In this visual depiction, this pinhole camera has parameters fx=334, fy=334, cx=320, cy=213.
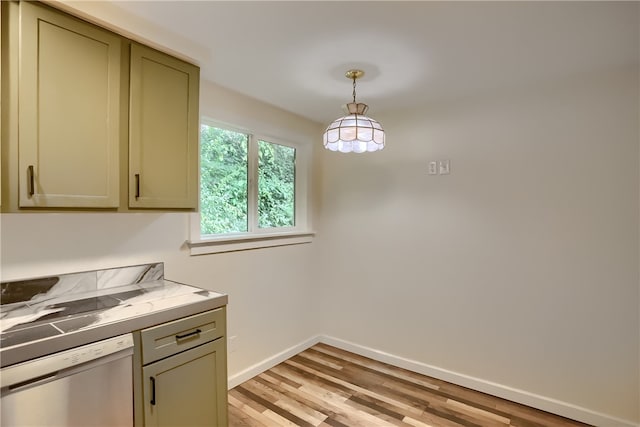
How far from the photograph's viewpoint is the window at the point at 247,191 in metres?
2.52

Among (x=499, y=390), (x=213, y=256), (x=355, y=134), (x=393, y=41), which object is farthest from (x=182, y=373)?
(x=499, y=390)

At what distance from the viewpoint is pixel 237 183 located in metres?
2.77

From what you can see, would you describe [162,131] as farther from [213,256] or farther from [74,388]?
[74,388]

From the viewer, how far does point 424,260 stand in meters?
2.83

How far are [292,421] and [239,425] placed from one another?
34cm

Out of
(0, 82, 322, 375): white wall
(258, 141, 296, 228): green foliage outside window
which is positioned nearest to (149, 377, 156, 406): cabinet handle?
(0, 82, 322, 375): white wall

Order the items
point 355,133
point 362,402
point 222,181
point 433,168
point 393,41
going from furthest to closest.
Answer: point 433,168 → point 222,181 → point 362,402 → point 355,133 → point 393,41

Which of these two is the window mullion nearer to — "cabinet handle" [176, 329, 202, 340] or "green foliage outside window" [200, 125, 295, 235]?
"green foliage outside window" [200, 125, 295, 235]

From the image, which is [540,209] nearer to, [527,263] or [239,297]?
[527,263]

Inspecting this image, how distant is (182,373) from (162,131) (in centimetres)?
124

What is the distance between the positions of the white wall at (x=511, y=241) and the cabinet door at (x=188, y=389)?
1.71 m

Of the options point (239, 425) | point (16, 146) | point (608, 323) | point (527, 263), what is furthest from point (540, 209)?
point (16, 146)

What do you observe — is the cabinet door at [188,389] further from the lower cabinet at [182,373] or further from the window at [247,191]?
the window at [247,191]

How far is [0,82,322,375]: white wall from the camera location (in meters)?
1.64
